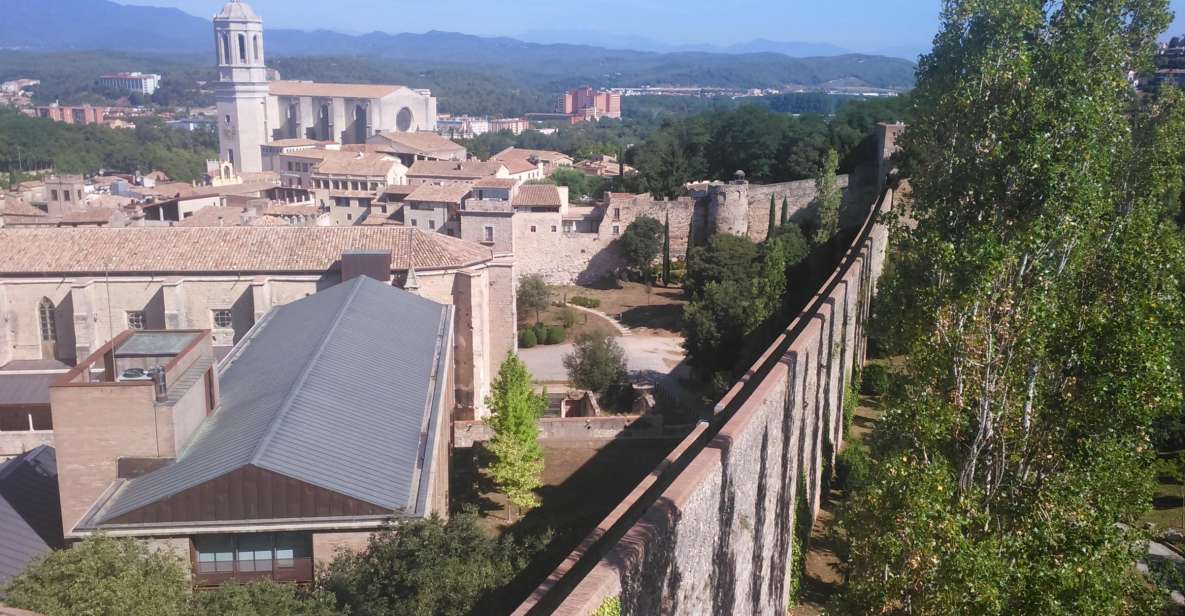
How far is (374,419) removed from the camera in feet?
54.8

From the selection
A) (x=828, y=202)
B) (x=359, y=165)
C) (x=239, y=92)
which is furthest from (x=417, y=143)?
(x=828, y=202)

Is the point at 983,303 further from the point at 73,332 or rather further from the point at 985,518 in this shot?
the point at 73,332

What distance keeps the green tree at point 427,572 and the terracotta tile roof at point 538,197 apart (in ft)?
121

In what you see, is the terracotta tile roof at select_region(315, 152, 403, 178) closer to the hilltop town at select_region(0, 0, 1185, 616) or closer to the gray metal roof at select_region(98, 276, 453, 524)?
the hilltop town at select_region(0, 0, 1185, 616)

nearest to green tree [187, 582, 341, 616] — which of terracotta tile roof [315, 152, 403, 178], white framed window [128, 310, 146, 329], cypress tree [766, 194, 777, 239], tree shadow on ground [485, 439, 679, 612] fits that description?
tree shadow on ground [485, 439, 679, 612]

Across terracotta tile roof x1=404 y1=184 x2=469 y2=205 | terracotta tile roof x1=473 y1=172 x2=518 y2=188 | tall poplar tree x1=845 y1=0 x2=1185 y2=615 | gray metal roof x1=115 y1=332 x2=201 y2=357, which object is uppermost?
tall poplar tree x1=845 y1=0 x2=1185 y2=615

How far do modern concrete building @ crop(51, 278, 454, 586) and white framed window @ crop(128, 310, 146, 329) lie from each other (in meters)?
10.2

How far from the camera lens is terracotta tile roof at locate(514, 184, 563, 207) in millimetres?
49281

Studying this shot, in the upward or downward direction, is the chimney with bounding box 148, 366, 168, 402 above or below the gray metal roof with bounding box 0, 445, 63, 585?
above

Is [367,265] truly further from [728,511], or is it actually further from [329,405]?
[728,511]

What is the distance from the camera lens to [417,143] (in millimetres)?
78812

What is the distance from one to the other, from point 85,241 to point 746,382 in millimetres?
22183

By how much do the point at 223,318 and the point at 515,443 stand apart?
11.9 metres

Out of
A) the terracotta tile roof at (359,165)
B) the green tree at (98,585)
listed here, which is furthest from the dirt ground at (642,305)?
the green tree at (98,585)
